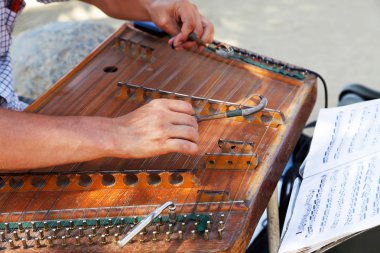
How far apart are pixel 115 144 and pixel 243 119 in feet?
1.51

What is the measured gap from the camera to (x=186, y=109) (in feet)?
4.75

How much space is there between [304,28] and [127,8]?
273 cm

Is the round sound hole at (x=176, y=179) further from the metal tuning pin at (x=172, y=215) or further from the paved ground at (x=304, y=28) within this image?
the paved ground at (x=304, y=28)

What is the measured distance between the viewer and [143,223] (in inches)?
50.1

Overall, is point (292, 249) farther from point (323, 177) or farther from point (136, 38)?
point (136, 38)

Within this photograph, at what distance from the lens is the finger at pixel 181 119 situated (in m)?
1.41

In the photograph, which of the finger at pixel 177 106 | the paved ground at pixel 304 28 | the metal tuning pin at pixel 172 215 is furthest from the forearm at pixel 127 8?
Result: the paved ground at pixel 304 28

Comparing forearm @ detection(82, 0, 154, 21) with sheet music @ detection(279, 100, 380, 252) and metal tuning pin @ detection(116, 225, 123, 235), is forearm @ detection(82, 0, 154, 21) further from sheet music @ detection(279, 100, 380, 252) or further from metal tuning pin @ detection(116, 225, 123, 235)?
metal tuning pin @ detection(116, 225, 123, 235)

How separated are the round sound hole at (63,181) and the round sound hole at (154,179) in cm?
23

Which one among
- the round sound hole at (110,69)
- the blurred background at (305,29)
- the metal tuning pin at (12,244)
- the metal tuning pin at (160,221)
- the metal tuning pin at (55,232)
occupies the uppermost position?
the blurred background at (305,29)

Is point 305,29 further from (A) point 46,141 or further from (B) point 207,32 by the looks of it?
(A) point 46,141

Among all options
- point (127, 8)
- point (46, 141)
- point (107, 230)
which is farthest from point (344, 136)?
point (127, 8)

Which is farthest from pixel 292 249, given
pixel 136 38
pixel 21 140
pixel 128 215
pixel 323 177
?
pixel 136 38

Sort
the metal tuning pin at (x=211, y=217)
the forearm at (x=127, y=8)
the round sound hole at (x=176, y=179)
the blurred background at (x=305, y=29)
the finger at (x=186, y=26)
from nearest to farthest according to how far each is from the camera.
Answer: the metal tuning pin at (x=211, y=217) → the round sound hole at (x=176, y=179) → the finger at (x=186, y=26) → the forearm at (x=127, y=8) → the blurred background at (x=305, y=29)
